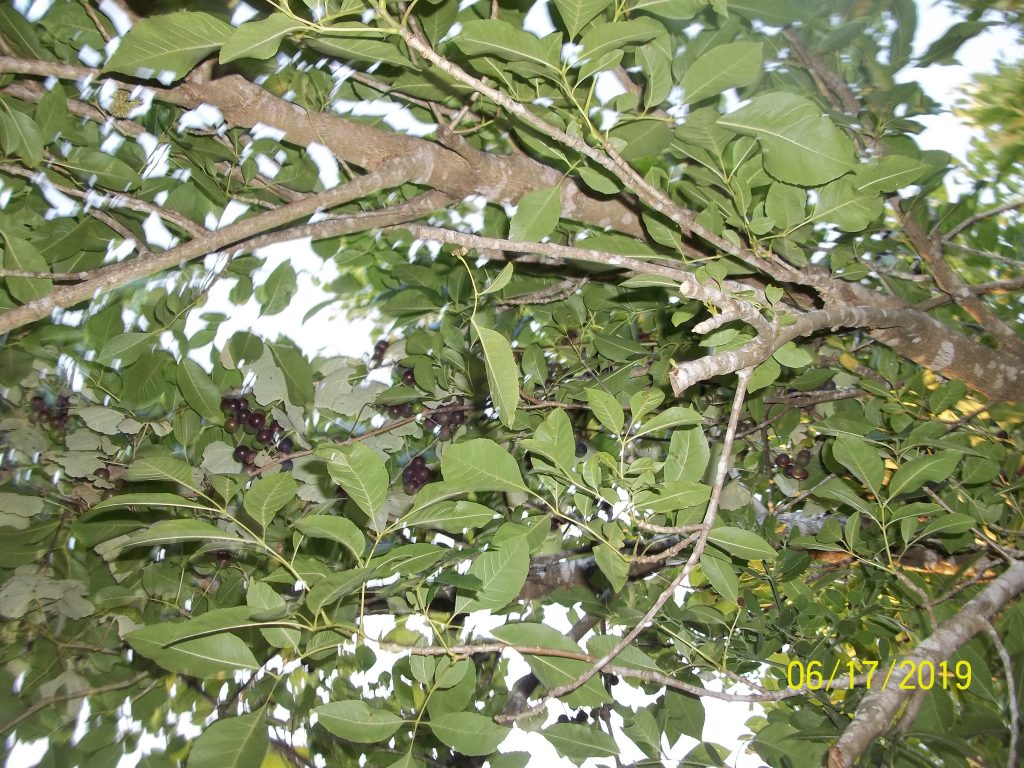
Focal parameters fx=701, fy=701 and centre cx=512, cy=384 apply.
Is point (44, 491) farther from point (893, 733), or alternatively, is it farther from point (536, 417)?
point (893, 733)

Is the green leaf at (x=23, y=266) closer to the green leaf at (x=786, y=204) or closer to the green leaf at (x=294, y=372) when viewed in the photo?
the green leaf at (x=294, y=372)

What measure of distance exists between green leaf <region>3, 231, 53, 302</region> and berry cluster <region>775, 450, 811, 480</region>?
1839mm

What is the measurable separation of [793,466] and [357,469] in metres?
1.49

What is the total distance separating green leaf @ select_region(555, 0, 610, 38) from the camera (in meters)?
0.98

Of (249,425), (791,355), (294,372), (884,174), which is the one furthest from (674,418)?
(249,425)

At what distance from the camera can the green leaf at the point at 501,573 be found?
42.9 inches

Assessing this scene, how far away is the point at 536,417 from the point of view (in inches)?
73.1

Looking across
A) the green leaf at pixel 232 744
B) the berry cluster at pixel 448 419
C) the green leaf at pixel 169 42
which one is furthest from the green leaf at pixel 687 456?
the berry cluster at pixel 448 419

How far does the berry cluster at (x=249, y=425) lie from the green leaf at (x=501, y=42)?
4.47ft

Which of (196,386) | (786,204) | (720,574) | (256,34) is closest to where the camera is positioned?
(256,34)

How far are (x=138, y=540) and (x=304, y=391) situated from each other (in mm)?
941

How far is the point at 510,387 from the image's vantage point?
959 millimetres
